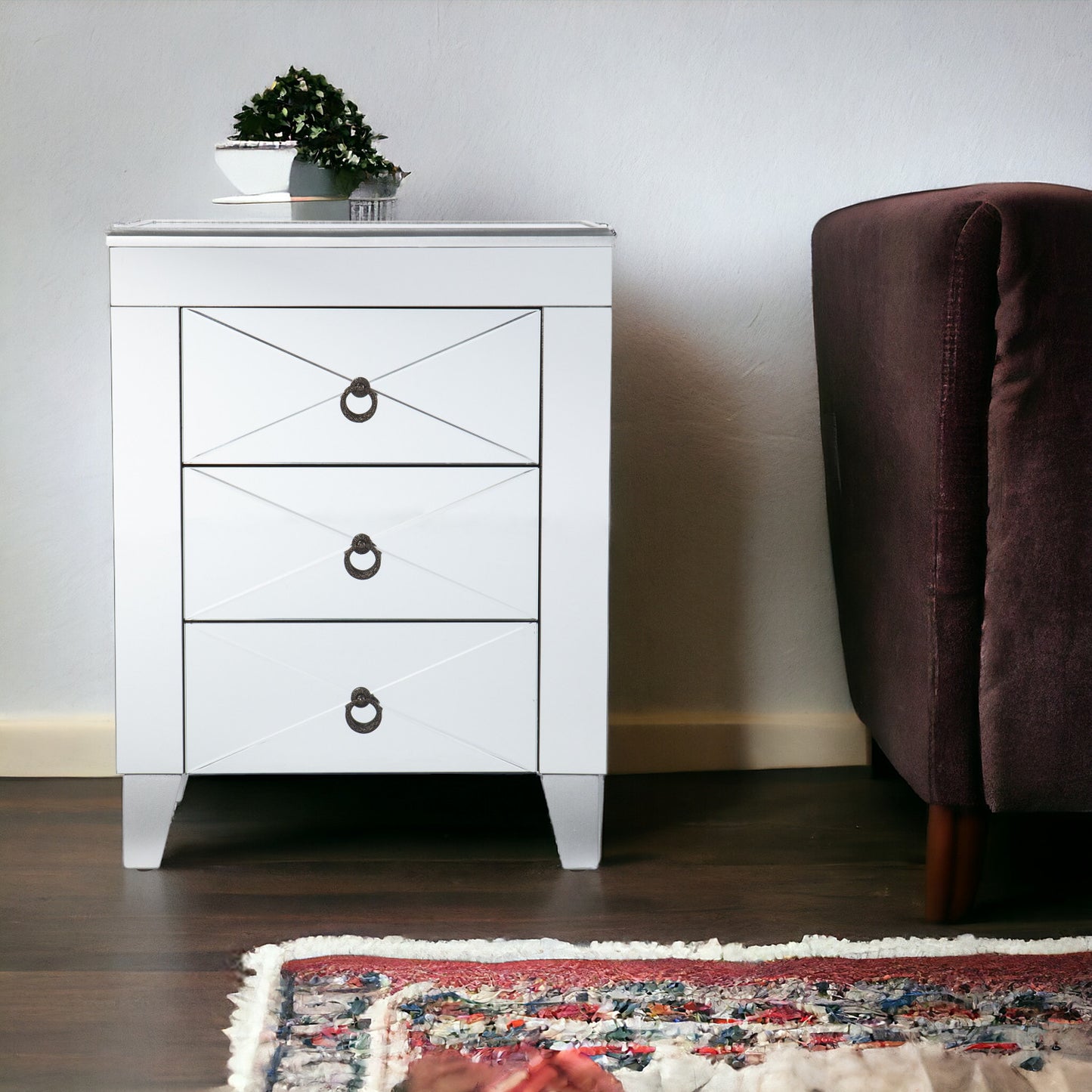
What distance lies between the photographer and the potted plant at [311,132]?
4.42 ft

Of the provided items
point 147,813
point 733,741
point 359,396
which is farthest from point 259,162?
point 733,741

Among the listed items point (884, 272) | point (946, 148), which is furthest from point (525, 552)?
point (946, 148)

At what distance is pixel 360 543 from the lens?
1.25m

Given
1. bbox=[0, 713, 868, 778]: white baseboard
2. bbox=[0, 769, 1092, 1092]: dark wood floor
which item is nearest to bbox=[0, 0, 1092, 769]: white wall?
bbox=[0, 713, 868, 778]: white baseboard

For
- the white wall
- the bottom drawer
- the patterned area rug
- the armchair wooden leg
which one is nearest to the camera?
the patterned area rug

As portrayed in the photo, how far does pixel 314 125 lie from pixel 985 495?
839 mm

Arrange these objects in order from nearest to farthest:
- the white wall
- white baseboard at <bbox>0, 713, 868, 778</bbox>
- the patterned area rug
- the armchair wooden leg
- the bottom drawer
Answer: the patterned area rug → the armchair wooden leg → the bottom drawer → the white wall → white baseboard at <bbox>0, 713, 868, 778</bbox>

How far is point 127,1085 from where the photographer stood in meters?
0.90

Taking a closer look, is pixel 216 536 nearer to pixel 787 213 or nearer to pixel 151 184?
pixel 151 184

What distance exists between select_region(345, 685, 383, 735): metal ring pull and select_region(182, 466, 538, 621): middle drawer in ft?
0.26

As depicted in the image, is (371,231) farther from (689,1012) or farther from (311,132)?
(689,1012)

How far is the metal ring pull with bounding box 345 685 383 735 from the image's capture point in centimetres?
127

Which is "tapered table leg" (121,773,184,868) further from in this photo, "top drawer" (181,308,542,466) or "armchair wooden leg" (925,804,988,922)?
"armchair wooden leg" (925,804,988,922)

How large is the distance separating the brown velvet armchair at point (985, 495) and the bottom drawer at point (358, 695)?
1.35ft
